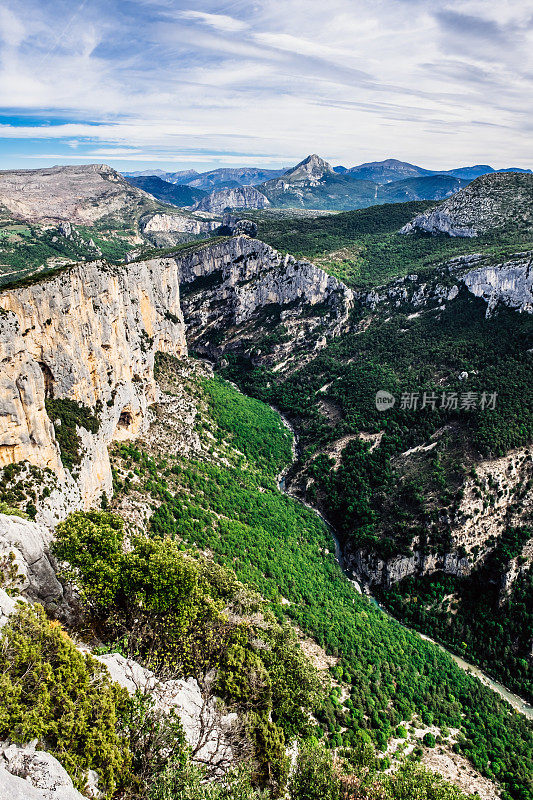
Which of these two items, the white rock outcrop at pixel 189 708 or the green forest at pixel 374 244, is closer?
the white rock outcrop at pixel 189 708

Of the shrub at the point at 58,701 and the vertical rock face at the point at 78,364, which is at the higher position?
the vertical rock face at the point at 78,364

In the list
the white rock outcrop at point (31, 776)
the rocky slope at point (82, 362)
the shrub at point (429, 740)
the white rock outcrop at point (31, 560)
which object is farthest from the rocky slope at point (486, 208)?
the white rock outcrop at point (31, 776)

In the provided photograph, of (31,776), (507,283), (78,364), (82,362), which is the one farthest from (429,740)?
(507,283)

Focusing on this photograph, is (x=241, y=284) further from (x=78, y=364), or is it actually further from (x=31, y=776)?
(x=31, y=776)

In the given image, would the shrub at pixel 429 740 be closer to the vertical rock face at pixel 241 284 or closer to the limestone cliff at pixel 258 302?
the limestone cliff at pixel 258 302

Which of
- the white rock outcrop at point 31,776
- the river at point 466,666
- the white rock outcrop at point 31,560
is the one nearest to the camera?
the white rock outcrop at point 31,776

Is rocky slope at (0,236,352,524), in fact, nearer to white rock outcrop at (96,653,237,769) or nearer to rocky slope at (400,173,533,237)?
white rock outcrop at (96,653,237,769)
